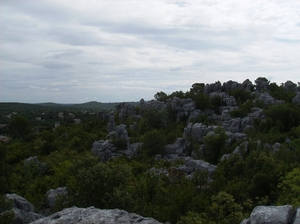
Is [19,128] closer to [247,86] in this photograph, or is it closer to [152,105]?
[152,105]

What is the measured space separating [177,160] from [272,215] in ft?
90.4

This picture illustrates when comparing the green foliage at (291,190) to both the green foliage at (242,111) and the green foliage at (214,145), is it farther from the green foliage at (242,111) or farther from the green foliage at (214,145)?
the green foliage at (242,111)

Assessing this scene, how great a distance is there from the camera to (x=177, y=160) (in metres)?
36.7

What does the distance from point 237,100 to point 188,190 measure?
4970 cm

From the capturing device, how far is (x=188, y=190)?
17.9 metres

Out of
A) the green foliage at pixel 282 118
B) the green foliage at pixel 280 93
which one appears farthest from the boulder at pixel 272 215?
the green foliage at pixel 280 93

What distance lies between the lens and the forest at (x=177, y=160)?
16656 mm

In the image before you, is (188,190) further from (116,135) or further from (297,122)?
(297,122)

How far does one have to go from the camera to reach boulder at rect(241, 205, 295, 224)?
9114mm

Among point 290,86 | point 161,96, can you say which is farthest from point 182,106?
point 290,86

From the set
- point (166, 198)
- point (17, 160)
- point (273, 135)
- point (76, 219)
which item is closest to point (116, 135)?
point (17, 160)

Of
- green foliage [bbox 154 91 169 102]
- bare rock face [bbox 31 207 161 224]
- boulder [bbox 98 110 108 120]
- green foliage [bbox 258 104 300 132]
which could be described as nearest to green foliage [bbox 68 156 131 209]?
bare rock face [bbox 31 207 161 224]

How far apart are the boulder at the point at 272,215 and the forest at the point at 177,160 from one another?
14.9 ft

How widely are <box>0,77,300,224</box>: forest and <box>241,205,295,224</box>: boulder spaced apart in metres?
4.55
